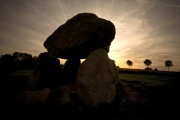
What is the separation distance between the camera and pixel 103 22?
883cm

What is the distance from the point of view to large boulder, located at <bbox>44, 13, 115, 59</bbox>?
27.2ft

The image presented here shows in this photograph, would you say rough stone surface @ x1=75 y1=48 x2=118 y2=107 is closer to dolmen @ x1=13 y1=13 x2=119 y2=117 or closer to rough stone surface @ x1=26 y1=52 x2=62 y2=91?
dolmen @ x1=13 y1=13 x2=119 y2=117

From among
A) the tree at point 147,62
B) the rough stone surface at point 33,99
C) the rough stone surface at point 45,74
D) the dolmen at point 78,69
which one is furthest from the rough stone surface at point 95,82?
the tree at point 147,62

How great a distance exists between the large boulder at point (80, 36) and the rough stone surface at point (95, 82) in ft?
5.33

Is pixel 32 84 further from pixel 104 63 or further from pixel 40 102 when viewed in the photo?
pixel 104 63

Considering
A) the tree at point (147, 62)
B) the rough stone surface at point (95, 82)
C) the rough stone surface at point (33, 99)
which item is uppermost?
the tree at point (147, 62)

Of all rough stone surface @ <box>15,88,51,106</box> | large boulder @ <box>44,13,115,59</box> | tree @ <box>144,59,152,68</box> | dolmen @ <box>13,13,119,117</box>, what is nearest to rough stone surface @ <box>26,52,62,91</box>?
dolmen @ <box>13,13,119,117</box>

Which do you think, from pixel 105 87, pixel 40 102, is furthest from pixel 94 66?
pixel 40 102

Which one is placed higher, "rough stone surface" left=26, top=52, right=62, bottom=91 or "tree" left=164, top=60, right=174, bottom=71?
"tree" left=164, top=60, right=174, bottom=71

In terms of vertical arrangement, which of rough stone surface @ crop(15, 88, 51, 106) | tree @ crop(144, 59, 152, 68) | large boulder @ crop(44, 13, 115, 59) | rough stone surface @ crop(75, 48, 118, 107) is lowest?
rough stone surface @ crop(15, 88, 51, 106)

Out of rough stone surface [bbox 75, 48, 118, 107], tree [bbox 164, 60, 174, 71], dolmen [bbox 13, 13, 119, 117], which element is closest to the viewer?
rough stone surface [bbox 75, 48, 118, 107]

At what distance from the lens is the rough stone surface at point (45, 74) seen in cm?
883

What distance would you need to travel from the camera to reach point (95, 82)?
6.24 meters

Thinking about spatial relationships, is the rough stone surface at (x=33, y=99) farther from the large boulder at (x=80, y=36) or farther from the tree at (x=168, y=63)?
the tree at (x=168, y=63)
